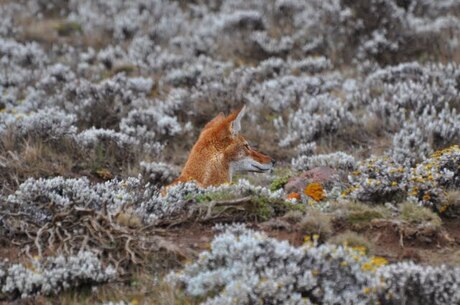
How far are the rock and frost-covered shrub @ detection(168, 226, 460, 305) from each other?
254 centimetres

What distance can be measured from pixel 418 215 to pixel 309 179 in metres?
1.91

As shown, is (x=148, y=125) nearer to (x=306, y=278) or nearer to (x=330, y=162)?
(x=330, y=162)

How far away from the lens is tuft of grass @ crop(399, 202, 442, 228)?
584cm

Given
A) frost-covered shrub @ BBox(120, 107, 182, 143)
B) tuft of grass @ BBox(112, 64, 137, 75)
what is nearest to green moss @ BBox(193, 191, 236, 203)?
frost-covered shrub @ BBox(120, 107, 182, 143)

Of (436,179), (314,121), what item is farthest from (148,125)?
(436,179)

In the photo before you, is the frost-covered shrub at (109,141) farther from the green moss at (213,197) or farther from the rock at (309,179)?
the green moss at (213,197)

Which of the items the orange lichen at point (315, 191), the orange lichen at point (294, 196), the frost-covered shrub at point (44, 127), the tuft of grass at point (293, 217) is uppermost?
the tuft of grass at point (293, 217)

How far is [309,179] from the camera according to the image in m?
7.69

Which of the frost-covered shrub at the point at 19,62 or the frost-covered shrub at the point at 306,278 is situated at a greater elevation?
the frost-covered shrub at the point at 306,278

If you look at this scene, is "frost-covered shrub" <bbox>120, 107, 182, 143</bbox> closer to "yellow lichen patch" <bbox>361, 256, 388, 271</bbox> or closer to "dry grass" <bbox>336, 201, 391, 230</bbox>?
"dry grass" <bbox>336, 201, 391, 230</bbox>

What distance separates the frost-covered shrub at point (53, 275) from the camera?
16.3ft

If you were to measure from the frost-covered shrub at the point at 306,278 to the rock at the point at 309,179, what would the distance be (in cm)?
254

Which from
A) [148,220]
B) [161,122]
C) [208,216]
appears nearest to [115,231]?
[148,220]

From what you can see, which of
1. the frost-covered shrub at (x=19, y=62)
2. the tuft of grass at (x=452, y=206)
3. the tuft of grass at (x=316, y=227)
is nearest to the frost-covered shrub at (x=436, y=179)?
the tuft of grass at (x=452, y=206)
